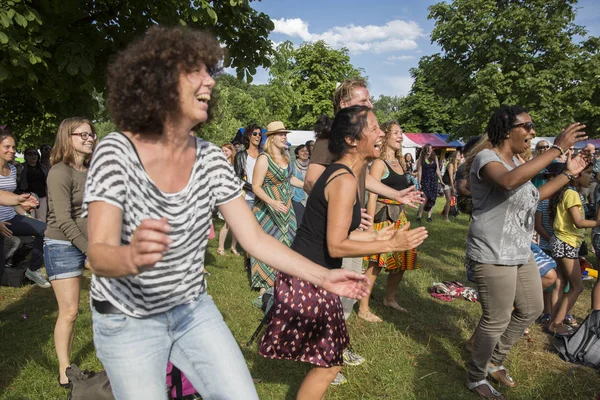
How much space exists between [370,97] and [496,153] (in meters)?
1.16

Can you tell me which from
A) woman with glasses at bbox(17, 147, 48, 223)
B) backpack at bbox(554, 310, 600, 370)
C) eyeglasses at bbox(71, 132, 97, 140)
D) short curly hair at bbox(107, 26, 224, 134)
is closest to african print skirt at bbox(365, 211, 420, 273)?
backpack at bbox(554, 310, 600, 370)

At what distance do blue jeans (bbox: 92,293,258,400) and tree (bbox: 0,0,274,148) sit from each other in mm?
4329

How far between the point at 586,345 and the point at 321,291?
250cm

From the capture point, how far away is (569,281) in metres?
5.02

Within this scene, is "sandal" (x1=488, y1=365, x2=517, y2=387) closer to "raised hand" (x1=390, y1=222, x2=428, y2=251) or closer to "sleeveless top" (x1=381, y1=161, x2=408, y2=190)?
"raised hand" (x1=390, y1=222, x2=428, y2=251)

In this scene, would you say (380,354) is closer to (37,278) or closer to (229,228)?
(229,228)

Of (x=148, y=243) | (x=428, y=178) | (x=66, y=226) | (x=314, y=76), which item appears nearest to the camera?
(x=148, y=243)

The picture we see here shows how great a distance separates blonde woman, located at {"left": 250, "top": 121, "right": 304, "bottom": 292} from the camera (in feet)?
19.9

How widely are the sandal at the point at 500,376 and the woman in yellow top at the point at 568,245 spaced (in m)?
1.47

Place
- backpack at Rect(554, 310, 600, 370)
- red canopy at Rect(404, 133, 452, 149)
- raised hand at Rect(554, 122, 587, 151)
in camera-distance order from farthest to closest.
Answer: red canopy at Rect(404, 133, 452, 149)
backpack at Rect(554, 310, 600, 370)
raised hand at Rect(554, 122, 587, 151)

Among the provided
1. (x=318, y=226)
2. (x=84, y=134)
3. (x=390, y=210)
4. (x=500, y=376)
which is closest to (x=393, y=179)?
(x=390, y=210)

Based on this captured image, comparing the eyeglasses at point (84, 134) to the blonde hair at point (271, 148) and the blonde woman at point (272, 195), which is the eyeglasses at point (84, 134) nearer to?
the blonde woman at point (272, 195)

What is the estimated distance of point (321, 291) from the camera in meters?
2.77

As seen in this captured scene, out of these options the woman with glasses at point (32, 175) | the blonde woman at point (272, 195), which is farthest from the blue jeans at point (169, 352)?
the woman with glasses at point (32, 175)
